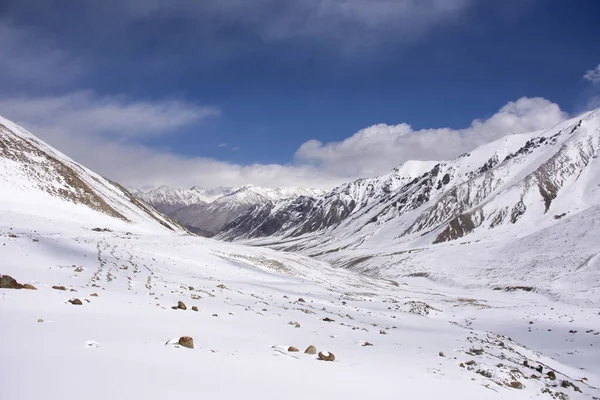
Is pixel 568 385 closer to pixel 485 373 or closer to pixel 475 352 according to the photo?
pixel 475 352

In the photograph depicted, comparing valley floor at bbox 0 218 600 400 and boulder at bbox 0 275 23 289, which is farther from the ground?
boulder at bbox 0 275 23 289

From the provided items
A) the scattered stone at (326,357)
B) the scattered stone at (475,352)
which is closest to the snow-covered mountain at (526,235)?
the scattered stone at (475,352)

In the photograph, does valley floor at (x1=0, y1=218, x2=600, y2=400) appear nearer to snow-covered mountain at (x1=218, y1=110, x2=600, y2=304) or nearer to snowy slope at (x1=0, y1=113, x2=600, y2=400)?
snowy slope at (x1=0, y1=113, x2=600, y2=400)

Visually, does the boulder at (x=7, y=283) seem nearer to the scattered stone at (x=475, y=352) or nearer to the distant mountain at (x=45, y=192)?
the scattered stone at (x=475, y=352)

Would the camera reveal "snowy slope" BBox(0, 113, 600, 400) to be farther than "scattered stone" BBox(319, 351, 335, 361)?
No

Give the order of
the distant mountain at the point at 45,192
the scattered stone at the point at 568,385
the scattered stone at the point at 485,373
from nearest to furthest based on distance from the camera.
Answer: the scattered stone at the point at 485,373
the scattered stone at the point at 568,385
the distant mountain at the point at 45,192

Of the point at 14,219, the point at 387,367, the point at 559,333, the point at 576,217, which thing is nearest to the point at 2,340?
the point at 387,367

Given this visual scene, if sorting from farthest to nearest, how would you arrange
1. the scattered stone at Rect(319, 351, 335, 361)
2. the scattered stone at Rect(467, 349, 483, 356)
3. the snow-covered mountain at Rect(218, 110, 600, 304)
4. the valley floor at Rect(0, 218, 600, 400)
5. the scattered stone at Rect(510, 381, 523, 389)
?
the snow-covered mountain at Rect(218, 110, 600, 304) < the scattered stone at Rect(467, 349, 483, 356) < the scattered stone at Rect(510, 381, 523, 389) < the scattered stone at Rect(319, 351, 335, 361) < the valley floor at Rect(0, 218, 600, 400)

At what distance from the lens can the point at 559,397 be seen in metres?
11.1

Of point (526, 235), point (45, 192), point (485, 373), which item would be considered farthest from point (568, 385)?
point (526, 235)

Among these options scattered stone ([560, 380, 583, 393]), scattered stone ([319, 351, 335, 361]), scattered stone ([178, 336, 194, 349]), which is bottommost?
scattered stone ([560, 380, 583, 393])

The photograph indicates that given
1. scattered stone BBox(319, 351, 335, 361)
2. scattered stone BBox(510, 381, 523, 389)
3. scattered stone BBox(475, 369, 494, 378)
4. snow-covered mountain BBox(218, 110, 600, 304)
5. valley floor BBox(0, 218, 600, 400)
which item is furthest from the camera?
snow-covered mountain BBox(218, 110, 600, 304)

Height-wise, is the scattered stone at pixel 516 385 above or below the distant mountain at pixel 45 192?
below

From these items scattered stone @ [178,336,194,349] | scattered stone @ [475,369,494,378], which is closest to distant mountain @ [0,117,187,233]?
scattered stone @ [178,336,194,349]
